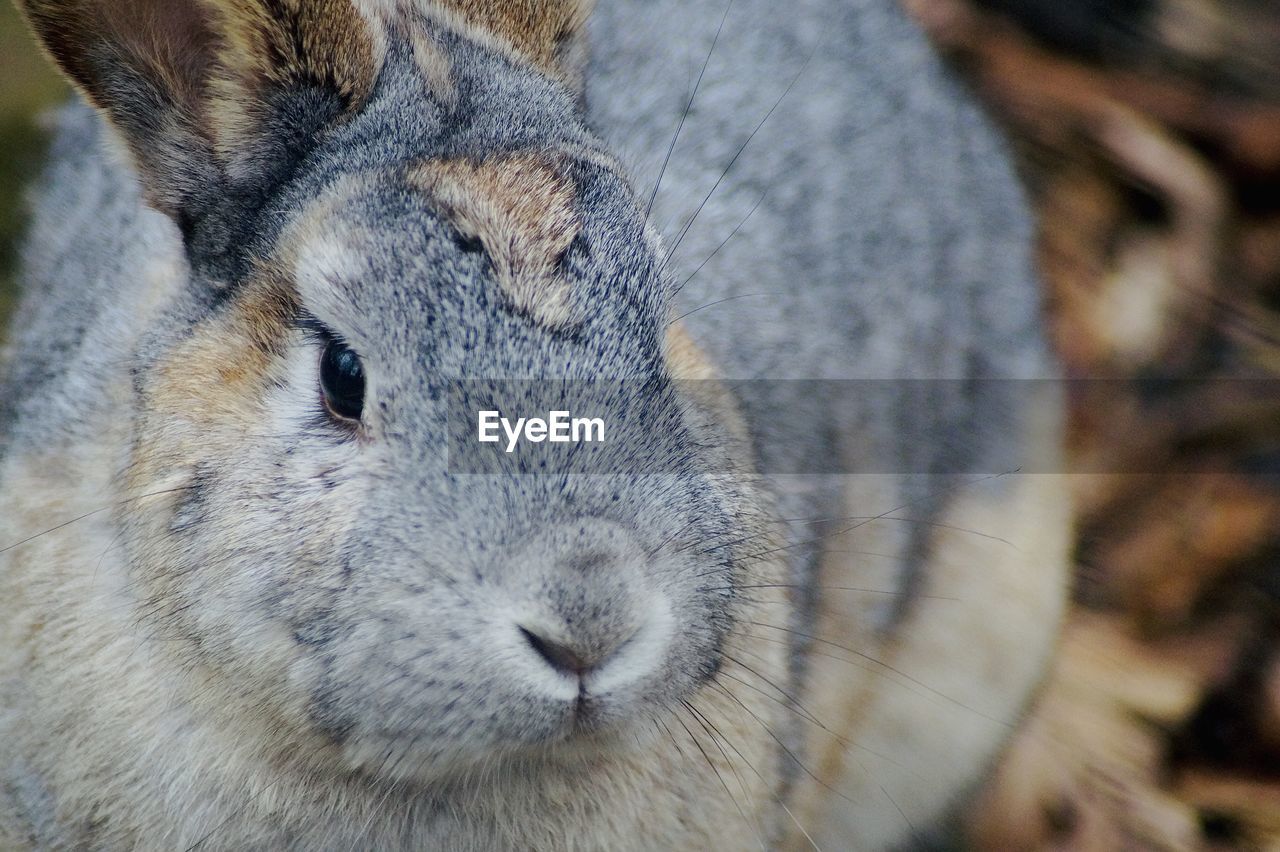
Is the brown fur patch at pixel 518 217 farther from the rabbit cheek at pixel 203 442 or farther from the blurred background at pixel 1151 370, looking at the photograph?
the blurred background at pixel 1151 370

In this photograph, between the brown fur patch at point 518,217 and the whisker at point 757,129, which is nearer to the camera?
the brown fur patch at point 518,217

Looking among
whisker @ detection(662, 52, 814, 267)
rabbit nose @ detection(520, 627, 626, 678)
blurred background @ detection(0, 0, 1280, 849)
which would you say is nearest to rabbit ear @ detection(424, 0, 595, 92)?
whisker @ detection(662, 52, 814, 267)

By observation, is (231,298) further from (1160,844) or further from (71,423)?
(1160,844)

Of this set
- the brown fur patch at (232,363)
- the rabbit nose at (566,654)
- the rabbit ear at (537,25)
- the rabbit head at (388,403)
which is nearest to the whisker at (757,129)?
the rabbit ear at (537,25)

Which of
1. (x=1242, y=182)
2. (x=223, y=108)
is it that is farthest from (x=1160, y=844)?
(x=223, y=108)

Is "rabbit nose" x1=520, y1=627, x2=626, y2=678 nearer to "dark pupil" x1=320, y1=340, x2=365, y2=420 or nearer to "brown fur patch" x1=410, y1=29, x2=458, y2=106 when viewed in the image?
"dark pupil" x1=320, y1=340, x2=365, y2=420

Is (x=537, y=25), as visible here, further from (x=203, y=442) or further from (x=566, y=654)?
(x=566, y=654)
